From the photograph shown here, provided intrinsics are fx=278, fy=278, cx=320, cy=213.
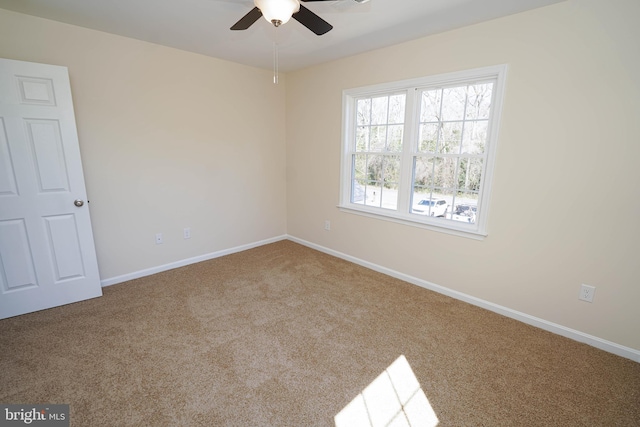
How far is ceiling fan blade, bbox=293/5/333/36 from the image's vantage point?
1720 mm

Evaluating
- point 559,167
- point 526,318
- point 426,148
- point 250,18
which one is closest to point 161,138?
point 250,18

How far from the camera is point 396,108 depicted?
3.09 meters

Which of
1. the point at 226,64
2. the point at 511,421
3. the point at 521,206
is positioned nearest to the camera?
the point at 511,421

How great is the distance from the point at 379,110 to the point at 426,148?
0.76 metres

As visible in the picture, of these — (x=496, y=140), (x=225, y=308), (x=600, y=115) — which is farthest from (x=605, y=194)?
(x=225, y=308)

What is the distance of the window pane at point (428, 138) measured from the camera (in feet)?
9.23

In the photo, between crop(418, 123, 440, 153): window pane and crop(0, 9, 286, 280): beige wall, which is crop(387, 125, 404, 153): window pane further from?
crop(0, 9, 286, 280): beige wall

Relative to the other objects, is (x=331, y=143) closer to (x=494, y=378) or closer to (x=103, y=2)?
(x=103, y=2)

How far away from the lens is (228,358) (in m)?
1.98

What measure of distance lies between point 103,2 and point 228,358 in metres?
2.81

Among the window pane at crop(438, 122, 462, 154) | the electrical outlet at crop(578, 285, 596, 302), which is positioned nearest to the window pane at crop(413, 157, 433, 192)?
the window pane at crop(438, 122, 462, 154)

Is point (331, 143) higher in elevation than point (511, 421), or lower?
higher

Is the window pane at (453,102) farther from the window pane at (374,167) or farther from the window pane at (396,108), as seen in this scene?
the window pane at (374,167)

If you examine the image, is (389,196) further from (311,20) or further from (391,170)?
(311,20)
